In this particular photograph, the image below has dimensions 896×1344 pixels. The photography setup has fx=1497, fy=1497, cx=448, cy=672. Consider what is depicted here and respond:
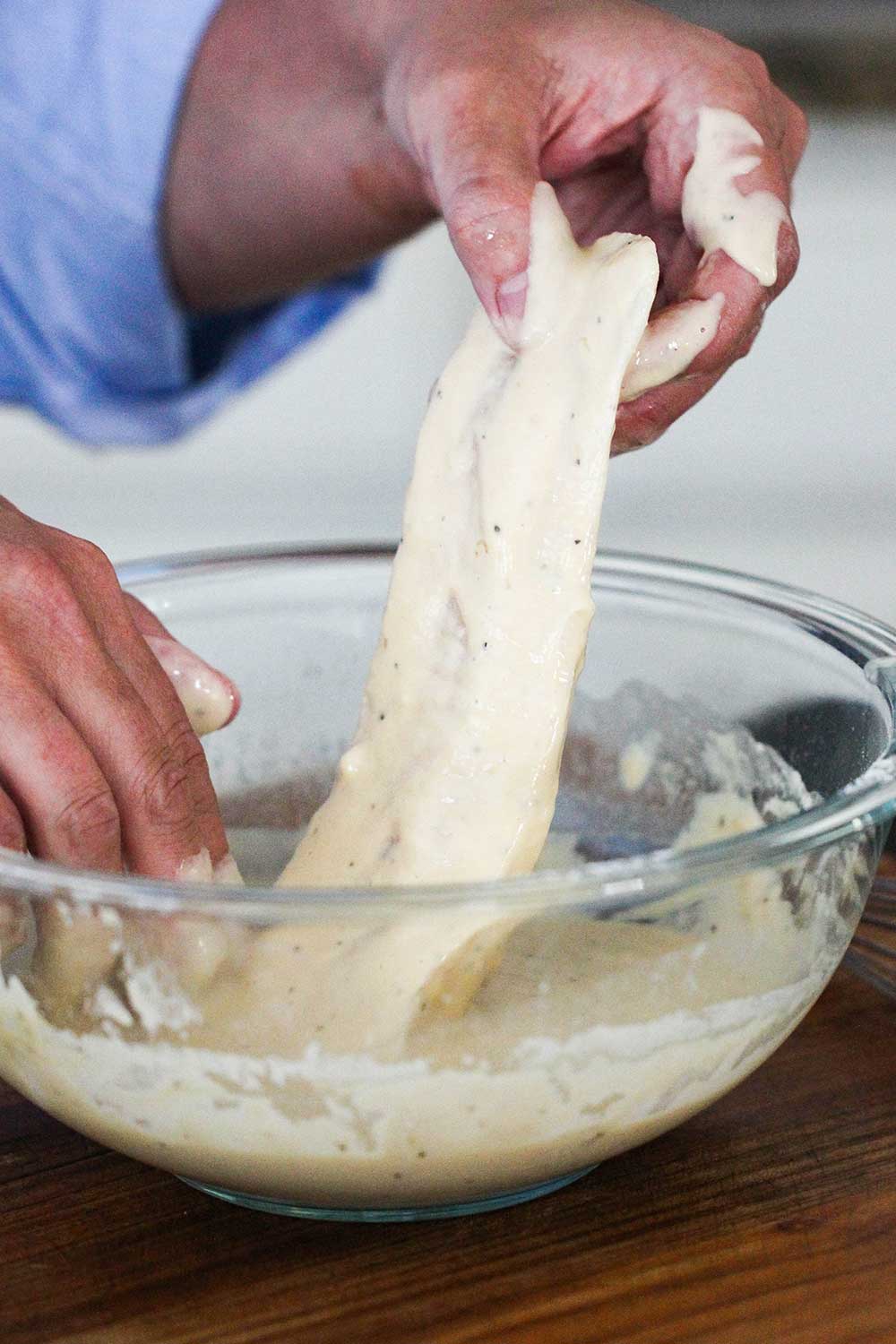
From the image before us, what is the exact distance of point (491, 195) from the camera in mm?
689

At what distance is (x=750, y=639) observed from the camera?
34.0 inches

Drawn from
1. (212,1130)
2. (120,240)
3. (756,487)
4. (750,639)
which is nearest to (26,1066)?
(212,1130)

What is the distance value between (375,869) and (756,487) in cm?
175

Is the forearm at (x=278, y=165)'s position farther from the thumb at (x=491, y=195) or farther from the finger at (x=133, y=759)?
the finger at (x=133, y=759)

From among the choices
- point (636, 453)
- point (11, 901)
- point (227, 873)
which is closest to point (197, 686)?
point (227, 873)

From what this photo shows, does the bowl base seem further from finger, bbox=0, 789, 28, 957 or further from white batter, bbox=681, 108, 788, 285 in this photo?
white batter, bbox=681, 108, 788, 285

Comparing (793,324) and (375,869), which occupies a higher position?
(375,869)

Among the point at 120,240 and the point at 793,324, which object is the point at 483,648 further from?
the point at 793,324

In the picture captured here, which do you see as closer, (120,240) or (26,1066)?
(26,1066)

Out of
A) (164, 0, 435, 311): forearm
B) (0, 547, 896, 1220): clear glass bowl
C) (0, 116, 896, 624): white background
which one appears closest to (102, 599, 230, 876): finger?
(0, 547, 896, 1220): clear glass bowl

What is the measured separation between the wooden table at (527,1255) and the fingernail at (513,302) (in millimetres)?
370

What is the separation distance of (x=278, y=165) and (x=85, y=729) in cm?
64

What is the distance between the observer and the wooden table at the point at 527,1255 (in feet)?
1.75

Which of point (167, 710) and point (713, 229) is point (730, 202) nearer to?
point (713, 229)
